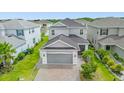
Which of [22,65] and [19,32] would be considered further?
[19,32]

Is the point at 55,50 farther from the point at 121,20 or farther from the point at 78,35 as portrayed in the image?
the point at 121,20

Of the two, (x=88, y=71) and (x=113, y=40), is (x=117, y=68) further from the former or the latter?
(x=113, y=40)

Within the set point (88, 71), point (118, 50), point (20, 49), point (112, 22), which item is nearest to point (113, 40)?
point (118, 50)

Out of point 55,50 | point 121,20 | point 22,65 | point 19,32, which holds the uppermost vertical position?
point 121,20

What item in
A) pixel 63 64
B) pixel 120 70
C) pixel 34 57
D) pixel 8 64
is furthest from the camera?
pixel 34 57

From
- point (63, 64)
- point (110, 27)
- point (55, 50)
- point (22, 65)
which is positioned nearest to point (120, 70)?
point (63, 64)
